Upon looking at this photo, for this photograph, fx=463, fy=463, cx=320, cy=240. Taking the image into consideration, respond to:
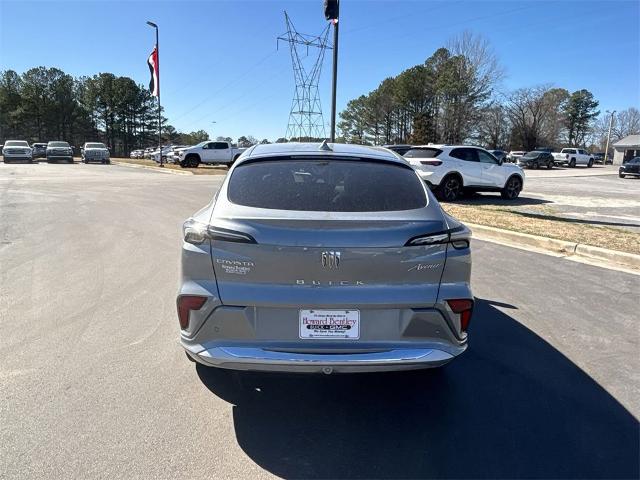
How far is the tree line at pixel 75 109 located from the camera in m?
79.1

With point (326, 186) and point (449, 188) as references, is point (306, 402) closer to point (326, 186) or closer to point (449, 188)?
point (326, 186)

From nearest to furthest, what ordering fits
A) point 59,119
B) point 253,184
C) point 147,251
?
point 253,184
point 147,251
point 59,119

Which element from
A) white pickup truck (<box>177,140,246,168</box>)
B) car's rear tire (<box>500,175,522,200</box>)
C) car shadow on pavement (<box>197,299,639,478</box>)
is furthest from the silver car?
white pickup truck (<box>177,140,246,168</box>)

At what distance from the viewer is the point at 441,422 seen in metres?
3.01

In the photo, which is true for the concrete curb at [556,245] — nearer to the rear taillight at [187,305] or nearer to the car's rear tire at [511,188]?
the car's rear tire at [511,188]

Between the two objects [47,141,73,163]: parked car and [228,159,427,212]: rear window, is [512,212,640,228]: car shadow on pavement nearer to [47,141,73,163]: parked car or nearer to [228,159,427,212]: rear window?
[228,159,427,212]: rear window

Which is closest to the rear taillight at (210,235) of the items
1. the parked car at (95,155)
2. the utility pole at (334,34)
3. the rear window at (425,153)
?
the utility pole at (334,34)

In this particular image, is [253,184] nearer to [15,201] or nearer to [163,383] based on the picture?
[163,383]

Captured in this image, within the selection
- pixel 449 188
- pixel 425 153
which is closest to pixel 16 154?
pixel 425 153

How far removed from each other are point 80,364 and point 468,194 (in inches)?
594

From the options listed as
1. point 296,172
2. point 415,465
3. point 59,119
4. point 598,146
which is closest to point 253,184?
point 296,172

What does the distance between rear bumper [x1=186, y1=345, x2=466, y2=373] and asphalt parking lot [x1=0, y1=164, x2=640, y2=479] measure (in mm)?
443

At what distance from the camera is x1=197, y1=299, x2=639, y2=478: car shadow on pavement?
260cm

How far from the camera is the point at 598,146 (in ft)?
361
